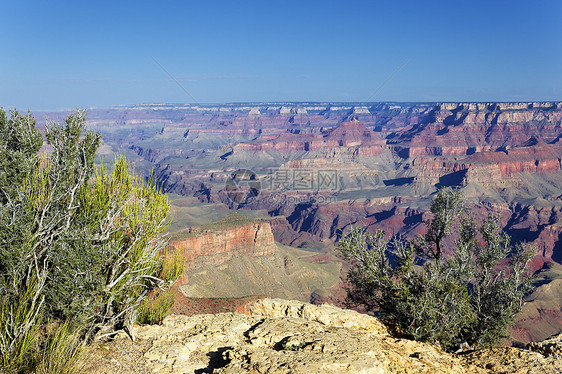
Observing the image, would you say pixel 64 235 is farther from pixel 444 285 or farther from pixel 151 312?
pixel 444 285

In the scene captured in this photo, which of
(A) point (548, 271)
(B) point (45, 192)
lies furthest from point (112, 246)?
(A) point (548, 271)

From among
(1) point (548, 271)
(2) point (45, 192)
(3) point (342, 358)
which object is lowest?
(1) point (548, 271)

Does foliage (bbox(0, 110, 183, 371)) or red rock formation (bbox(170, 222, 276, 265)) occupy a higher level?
foliage (bbox(0, 110, 183, 371))

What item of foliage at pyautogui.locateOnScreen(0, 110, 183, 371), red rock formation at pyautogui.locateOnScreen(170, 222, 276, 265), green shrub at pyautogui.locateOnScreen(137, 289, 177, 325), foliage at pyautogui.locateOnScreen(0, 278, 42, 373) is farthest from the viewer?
red rock formation at pyautogui.locateOnScreen(170, 222, 276, 265)

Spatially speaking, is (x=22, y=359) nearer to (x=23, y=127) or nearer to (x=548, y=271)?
(x=23, y=127)

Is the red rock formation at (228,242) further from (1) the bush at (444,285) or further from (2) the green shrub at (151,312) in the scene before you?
(1) the bush at (444,285)

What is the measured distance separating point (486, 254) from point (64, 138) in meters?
22.3

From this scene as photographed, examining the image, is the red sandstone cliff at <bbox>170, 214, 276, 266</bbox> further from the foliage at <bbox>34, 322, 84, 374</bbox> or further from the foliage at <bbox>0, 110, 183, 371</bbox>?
the foliage at <bbox>34, 322, 84, 374</bbox>

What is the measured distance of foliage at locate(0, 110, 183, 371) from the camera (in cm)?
1316

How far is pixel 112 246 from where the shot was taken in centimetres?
1633

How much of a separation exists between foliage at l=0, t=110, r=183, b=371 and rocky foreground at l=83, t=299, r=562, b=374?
5.04ft

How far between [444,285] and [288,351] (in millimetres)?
10170

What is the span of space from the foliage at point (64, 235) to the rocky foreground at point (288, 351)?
1.54 meters

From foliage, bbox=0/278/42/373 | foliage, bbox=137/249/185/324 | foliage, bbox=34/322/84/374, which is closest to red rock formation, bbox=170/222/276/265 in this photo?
foliage, bbox=137/249/185/324
